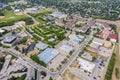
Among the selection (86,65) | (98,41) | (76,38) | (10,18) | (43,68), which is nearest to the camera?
(43,68)

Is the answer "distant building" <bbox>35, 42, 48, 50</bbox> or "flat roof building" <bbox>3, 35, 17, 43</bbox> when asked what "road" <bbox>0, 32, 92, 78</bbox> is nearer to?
"flat roof building" <bbox>3, 35, 17, 43</bbox>

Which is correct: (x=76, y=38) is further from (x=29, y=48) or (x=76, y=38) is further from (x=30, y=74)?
(x=30, y=74)

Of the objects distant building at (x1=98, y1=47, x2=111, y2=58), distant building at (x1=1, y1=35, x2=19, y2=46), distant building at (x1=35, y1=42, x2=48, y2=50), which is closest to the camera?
distant building at (x1=98, y1=47, x2=111, y2=58)

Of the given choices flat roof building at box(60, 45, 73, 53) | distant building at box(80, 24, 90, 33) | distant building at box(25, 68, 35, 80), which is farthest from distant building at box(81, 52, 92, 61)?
distant building at box(80, 24, 90, 33)

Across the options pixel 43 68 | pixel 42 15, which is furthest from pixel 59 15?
pixel 43 68

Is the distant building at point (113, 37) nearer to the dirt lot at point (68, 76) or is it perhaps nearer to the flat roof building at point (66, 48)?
the flat roof building at point (66, 48)

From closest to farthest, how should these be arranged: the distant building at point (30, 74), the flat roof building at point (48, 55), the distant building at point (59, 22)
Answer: the distant building at point (30, 74)
the flat roof building at point (48, 55)
the distant building at point (59, 22)

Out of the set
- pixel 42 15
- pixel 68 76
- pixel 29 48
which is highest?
pixel 42 15

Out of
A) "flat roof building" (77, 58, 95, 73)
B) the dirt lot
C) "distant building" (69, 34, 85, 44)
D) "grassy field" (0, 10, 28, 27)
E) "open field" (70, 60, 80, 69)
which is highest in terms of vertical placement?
"grassy field" (0, 10, 28, 27)

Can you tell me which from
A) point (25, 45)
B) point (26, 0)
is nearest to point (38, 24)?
point (25, 45)

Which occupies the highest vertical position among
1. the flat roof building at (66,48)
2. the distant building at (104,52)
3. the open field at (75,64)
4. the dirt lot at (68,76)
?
the flat roof building at (66,48)

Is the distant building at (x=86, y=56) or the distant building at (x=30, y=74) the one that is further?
the distant building at (x=86, y=56)

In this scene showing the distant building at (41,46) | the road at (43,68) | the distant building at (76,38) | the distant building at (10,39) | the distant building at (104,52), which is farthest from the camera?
the distant building at (76,38)

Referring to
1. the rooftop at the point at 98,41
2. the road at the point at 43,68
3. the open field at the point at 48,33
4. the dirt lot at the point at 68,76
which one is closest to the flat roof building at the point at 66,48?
the road at the point at 43,68
